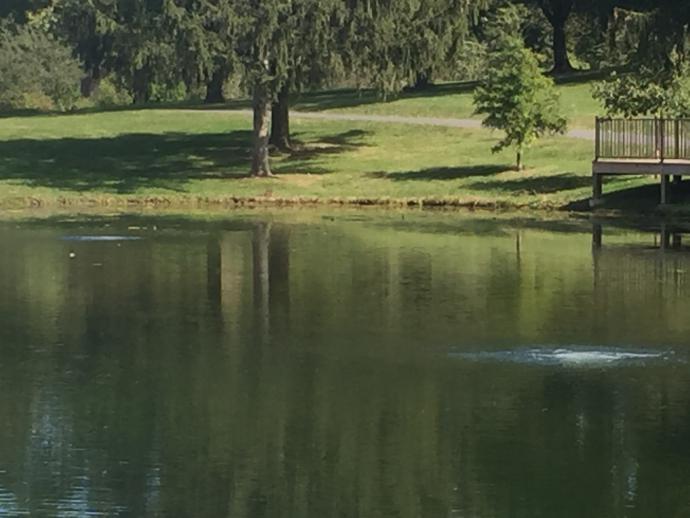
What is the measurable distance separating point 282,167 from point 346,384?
3100 cm

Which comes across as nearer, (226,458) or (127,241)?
(226,458)

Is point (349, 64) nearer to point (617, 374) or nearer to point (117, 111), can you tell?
point (117, 111)

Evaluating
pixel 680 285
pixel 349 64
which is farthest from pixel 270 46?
pixel 680 285

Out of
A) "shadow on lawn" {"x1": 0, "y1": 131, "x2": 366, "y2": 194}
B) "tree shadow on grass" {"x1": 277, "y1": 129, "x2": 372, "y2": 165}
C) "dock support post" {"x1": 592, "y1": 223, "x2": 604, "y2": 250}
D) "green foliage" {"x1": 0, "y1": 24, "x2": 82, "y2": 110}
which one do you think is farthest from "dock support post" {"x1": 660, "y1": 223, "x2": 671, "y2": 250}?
"green foliage" {"x1": 0, "y1": 24, "x2": 82, "y2": 110}

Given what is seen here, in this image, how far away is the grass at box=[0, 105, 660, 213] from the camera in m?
42.8

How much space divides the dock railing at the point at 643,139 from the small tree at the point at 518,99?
13.8 ft

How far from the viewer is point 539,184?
42719mm

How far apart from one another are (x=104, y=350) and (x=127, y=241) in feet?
45.0

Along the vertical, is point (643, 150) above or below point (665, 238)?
above

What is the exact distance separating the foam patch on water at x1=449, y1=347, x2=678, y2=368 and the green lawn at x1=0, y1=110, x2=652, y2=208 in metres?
21.6

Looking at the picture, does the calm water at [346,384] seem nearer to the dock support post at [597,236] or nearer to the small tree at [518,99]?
the dock support post at [597,236]

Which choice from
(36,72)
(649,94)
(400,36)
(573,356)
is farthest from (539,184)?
(36,72)

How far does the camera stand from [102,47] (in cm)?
4816

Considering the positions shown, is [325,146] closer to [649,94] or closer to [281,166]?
[281,166]
